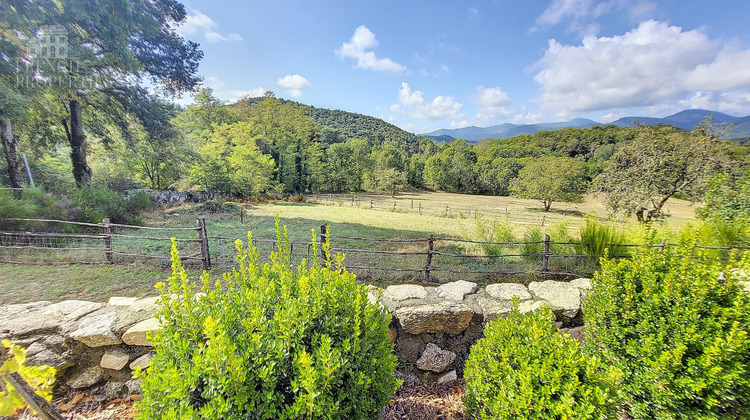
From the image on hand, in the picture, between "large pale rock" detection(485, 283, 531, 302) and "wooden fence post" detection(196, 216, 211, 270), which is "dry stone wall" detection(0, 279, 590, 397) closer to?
"large pale rock" detection(485, 283, 531, 302)

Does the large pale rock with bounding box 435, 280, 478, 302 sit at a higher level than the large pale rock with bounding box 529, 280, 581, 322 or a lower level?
higher

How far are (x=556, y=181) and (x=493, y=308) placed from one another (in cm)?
2672

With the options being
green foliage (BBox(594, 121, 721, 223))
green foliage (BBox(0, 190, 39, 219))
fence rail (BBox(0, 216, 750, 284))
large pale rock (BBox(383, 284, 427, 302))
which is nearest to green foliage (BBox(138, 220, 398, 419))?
large pale rock (BBox(383, 284, 427, 302))

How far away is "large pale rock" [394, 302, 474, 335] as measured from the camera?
274 cm

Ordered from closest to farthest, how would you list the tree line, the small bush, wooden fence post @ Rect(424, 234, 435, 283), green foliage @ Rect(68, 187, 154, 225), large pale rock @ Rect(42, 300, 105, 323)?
large pale rock @ Rect(42, 300, 105, 323)
wooden fence post @ Rect(424, 234, 435, 283)
the tree line
green foliage @ Rect(68, 187, 154, 225)
the small bush

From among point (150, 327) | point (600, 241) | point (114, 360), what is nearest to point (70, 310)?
point (114, 360)

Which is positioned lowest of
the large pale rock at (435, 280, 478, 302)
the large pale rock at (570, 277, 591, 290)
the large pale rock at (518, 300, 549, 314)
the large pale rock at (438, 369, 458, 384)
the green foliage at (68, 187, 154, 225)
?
the large pale rock at (438, 369, 458, 384)

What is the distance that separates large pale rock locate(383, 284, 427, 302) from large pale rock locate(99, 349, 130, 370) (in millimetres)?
2546

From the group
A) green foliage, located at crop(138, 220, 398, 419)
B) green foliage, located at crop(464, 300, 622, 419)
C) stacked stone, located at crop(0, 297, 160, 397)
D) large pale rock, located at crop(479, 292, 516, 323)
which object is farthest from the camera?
large pale rock, located at crop(479, 292, 516, 323)

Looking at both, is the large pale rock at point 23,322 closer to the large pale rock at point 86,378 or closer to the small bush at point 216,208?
the large pale rock at point 86,378

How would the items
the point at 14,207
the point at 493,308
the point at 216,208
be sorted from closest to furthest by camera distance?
the point at 493,308
the point at 14,207
the point at 216,208

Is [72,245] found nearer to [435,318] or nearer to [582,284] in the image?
[435,318]

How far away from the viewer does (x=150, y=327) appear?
2357 millimetres

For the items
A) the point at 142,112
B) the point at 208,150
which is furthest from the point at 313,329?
the point at 208,150
